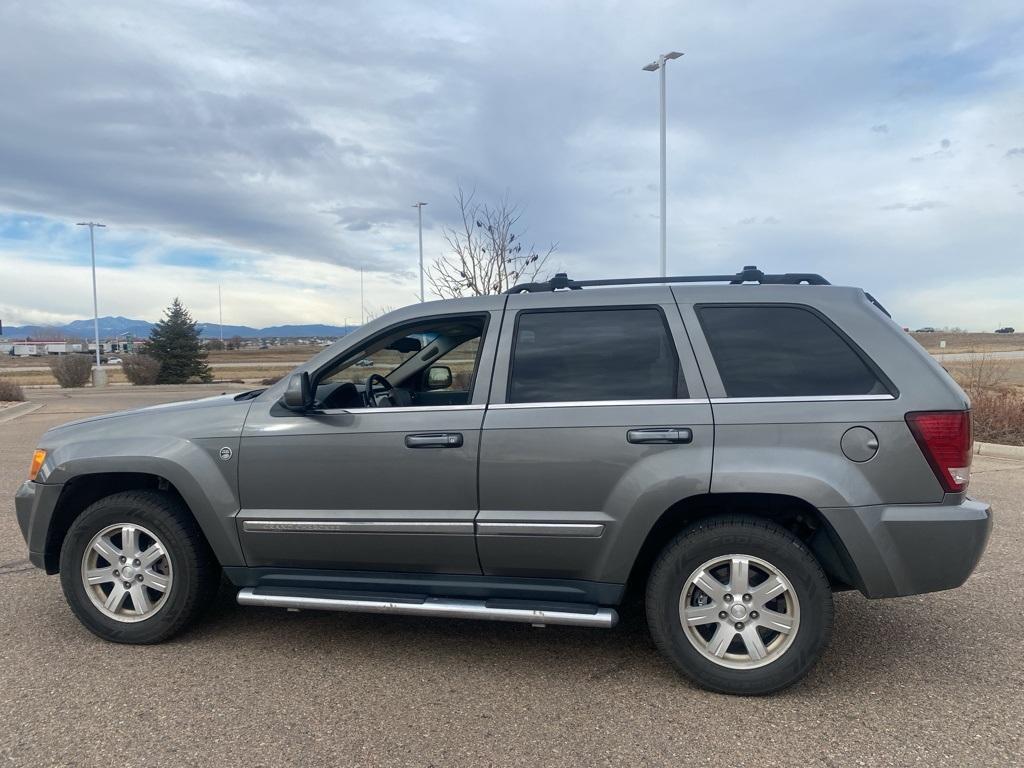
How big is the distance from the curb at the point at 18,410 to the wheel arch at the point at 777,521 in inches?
633

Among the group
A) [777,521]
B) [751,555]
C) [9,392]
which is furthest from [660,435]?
[9,392]

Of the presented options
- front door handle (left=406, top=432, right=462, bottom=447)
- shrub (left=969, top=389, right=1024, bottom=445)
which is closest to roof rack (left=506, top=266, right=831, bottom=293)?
front door handle (left=406, top=432, right=462, bottom=447)

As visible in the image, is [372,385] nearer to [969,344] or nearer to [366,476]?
[366,476]

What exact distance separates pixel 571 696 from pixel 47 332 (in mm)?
164108

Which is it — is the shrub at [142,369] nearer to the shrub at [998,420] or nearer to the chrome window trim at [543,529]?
the shrub at [998,420]

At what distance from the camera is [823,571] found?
3.33 metres

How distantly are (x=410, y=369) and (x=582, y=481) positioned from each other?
170 centimetres

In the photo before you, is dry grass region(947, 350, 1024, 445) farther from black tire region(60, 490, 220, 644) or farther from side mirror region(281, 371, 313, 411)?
black tire region(60, 490, 220, 644)

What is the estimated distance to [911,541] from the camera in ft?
10.5

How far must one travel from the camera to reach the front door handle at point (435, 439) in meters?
3.51

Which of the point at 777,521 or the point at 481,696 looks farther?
the point at 777,521

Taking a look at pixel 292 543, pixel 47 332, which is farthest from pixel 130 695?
pixel 47 332

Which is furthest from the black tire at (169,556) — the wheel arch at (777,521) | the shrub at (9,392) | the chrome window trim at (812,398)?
the shrub at (9,392)

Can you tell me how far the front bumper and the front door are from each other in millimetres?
1099
